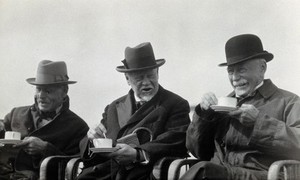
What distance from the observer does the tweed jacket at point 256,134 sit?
288 centimetres

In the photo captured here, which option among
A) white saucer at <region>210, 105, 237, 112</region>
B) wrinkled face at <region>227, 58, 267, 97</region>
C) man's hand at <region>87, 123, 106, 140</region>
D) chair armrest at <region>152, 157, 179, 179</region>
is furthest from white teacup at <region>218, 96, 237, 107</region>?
man's hand at <region>87, 123, 106, 140</region>

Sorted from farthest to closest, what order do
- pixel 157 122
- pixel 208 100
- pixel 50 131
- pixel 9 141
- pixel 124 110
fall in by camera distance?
pixel 50 131
pixel 124 110
pixel 9 141
pixel 157 122
pixel 208 100

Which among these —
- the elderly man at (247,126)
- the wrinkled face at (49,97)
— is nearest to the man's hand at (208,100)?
the elderly man at (247,126)

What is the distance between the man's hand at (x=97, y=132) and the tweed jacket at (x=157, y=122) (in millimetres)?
57

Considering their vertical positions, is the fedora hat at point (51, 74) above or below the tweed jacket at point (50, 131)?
above

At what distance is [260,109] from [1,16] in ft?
9.63

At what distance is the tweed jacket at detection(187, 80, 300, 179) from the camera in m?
2.88

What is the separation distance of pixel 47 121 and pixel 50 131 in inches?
5.8

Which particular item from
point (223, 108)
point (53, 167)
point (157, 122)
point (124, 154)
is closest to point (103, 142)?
point (124, 154)

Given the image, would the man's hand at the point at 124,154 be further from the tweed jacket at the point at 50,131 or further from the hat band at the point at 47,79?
the hat band at the point at 47,79

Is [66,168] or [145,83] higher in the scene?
[145,83]

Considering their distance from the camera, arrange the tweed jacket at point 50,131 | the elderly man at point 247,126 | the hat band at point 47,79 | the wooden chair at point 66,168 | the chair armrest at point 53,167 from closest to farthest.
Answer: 1. the elderly man at point 247,126
2. the wooden chair at point 66,168
3. the chair armrest at point 53,167
4. the tweed jacket at point 50,131
5. the hat band at point 47,79

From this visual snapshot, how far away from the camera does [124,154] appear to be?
334 cm

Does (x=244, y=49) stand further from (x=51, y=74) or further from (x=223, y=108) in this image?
(x=51, y=74)
